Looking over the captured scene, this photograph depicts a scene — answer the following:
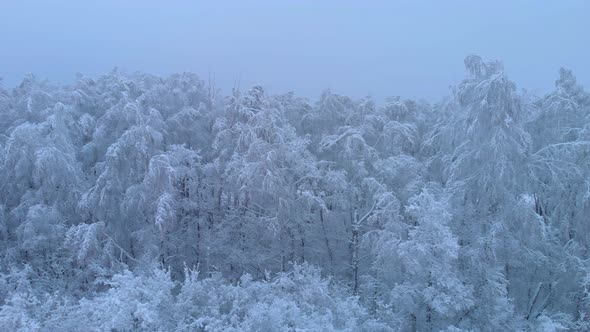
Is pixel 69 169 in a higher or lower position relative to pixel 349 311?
higher

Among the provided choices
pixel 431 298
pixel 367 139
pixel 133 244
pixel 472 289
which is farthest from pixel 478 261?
pixel 133 244

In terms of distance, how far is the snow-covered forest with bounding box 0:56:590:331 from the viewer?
10.3 m

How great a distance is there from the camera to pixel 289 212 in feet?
47.5

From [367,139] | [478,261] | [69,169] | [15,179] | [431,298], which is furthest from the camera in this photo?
[367,139]

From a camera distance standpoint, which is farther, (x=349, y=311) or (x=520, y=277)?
(x=520, y=277)

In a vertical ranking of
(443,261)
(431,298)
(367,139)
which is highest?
(367,139)

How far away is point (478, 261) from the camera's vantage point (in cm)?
1125

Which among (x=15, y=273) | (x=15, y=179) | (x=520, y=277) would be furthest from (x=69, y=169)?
(x=520, y=277)

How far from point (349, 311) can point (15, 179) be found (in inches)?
417

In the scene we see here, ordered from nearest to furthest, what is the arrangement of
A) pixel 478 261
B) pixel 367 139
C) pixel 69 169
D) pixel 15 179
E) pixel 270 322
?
pixel 270 322, pixel 478 261, pixel 69 169, pixel 15 179, pixel 367 139

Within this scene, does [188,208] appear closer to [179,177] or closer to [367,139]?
[179,177]

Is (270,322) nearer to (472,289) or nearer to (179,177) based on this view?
(472,289)

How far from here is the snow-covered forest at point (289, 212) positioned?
10289 mm

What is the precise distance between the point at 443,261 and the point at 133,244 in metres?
9.00
